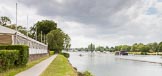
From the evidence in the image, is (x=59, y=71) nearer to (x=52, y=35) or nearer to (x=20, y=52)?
(x=20, y=52)

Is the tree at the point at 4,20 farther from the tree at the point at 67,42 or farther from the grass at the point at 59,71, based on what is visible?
the grass at the point at 59,71

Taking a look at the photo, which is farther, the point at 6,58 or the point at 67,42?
the point at 67,42

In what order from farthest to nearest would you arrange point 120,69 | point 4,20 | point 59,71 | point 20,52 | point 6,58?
point 4,20 < point 120,69 < point 20,52 < point 59,71 < point 6,58

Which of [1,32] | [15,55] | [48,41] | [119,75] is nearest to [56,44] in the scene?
[48,41]

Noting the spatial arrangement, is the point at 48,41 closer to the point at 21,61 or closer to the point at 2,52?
the point at 21,61

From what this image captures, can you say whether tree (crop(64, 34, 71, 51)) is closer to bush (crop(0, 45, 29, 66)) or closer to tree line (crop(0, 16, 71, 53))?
tree line (crop(0, 16, 71, 53))

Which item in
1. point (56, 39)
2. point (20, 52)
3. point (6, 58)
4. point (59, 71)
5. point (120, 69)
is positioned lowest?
point (120, 69)

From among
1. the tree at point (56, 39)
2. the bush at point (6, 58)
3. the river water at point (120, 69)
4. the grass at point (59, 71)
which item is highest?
the tree at point (56, 39)

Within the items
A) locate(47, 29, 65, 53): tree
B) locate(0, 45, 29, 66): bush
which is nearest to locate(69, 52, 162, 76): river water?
locate(0, 45, 29, 66): bush

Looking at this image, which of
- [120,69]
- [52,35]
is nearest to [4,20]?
[52,35]

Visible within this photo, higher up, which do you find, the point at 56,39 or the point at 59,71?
the point at 56,39

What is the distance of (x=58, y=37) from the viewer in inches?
4806

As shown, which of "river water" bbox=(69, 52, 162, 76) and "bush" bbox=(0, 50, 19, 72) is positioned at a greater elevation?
"bush" bbox=(0, 50, 19, 72)

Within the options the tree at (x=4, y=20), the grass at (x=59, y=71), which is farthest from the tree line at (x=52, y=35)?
the grass at (x=59, y=71)
